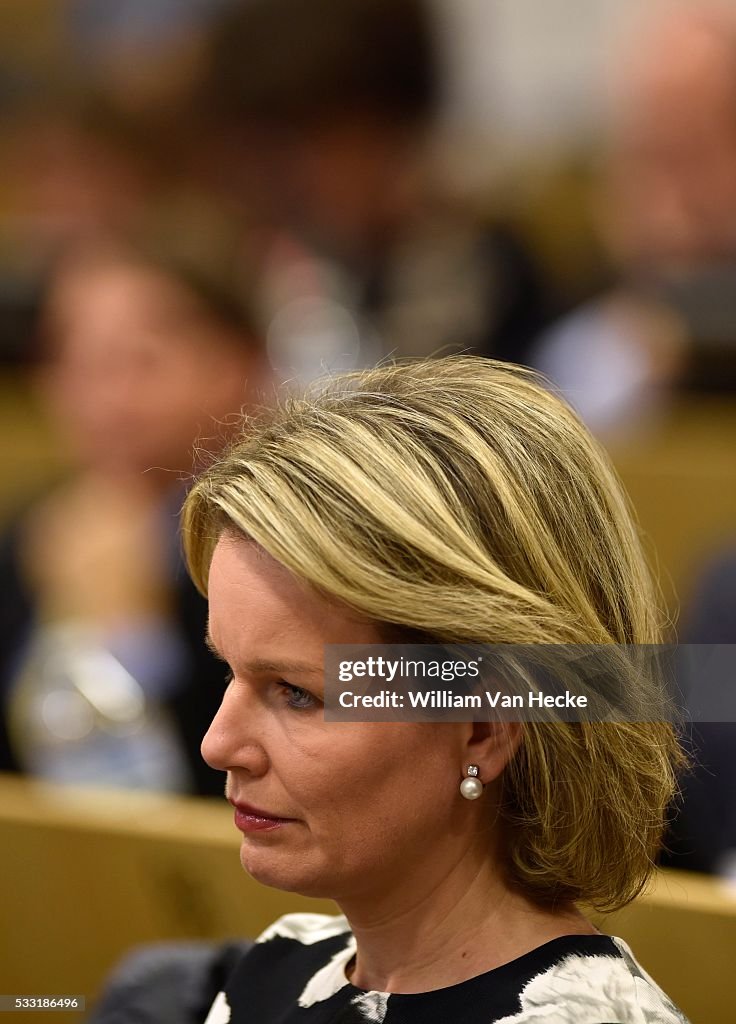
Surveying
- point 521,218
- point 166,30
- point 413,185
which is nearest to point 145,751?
point 413,185

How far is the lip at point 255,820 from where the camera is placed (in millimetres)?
856

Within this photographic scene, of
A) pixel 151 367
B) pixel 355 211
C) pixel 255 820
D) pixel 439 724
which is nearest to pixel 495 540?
pixel 439 724

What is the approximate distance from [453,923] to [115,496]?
151 centimetres

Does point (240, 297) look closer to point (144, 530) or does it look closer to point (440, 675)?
point (144, 530)

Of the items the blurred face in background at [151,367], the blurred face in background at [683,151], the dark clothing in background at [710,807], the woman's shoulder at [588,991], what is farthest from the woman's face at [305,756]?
the blurred face in background at [683,151]

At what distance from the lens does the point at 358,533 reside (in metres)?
0.81

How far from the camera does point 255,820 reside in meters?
0.86

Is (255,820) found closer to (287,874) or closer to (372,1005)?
(287,874)

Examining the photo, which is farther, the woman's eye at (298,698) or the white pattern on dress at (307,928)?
the white pattern on dress at (307,928)

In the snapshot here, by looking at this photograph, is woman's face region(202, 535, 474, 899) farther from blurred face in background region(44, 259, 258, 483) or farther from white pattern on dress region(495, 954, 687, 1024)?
blurred face in background region(44, 259, 258, 483)

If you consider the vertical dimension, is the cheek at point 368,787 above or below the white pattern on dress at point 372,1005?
above

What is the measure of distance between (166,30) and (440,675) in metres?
3.27

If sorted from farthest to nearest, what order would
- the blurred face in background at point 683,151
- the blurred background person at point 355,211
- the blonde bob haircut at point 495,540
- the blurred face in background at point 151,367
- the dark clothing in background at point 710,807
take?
1. the blurred background person at point 355,211
2. the blurred face in background at point 683,151
3. the blurred face in background at point 151,367
4. the dark clothing in background at point 710,807
5. the blonde bob haircut at point 495,540

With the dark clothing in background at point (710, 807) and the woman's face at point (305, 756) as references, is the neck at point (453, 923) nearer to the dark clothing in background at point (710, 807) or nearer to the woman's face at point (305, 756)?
the woman's face at point (305, 756)
